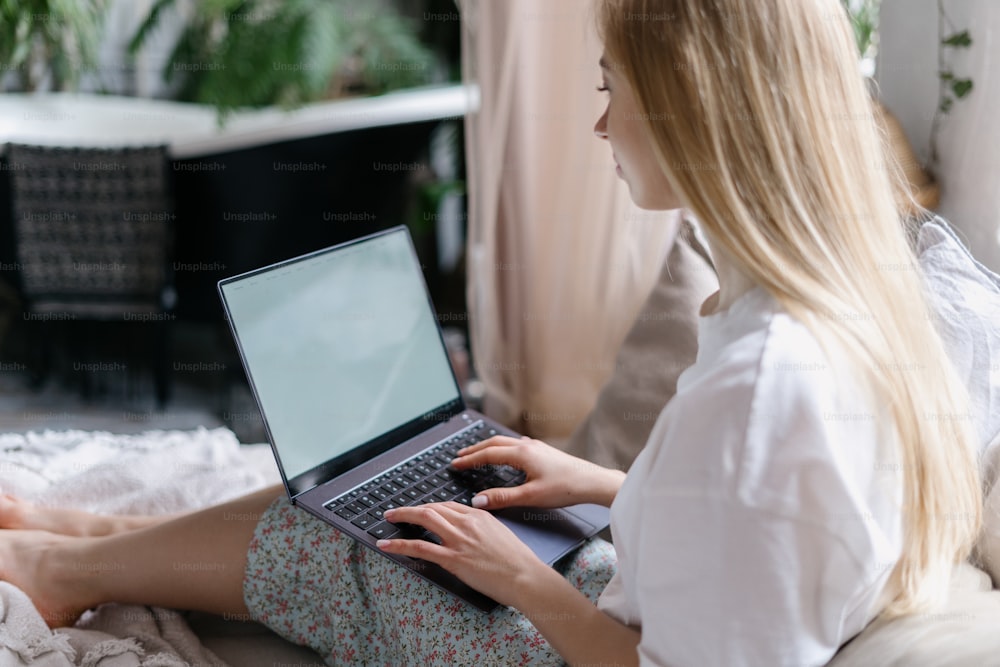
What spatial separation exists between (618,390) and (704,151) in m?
0.72

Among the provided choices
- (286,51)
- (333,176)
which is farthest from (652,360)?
(286,51)

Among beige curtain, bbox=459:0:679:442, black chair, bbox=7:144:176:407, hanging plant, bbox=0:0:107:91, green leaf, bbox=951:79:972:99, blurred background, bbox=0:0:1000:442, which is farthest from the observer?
hanging plant, bbox=0:0:107:91

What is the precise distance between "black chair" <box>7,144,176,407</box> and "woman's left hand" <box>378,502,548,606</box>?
80.1 inches

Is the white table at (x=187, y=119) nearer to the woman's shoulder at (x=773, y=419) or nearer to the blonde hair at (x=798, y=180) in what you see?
the blonde hair at (x=798, y=180)

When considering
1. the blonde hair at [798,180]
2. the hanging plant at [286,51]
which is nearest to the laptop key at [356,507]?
the blonde hair at [798,180]

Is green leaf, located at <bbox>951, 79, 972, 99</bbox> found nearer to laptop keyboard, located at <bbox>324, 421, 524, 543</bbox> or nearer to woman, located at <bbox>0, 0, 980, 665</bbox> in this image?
woman, located at <bbox>0, 0, 980, 665</bbox>

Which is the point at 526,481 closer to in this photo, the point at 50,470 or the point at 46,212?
the point at 50,470

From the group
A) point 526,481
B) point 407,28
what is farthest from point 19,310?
point 526,481

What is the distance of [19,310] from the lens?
3.57 m

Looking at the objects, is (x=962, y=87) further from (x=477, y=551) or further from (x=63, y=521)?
(x=63, y=521)

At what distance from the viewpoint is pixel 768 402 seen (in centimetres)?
77

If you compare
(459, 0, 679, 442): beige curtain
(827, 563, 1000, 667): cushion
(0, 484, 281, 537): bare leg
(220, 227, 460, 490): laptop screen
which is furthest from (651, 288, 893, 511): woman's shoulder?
(459, 0, 679, 442): beige curtain

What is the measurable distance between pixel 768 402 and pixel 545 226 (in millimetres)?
1272

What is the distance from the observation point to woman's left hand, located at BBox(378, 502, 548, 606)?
3.21 ft
